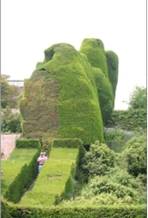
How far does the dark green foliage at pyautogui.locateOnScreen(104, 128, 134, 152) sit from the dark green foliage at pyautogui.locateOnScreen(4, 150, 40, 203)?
6.56 m

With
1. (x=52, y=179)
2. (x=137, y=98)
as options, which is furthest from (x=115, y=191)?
(x=137, y=98)

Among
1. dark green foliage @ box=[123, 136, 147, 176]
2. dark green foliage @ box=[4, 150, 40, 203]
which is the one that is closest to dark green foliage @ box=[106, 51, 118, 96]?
dark green foliage @ box=[4, 150, 40, 203]

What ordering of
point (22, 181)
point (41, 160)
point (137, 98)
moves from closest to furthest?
point (22, 181)
point (41, 160)
point (137, 98)

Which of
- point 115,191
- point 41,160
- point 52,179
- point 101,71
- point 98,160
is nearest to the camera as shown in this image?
point 115,191

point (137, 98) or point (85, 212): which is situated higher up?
point (137, 98)

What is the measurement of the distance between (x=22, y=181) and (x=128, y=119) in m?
20.3

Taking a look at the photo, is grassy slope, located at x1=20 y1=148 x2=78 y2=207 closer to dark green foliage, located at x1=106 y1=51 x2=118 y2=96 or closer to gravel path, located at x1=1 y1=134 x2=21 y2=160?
gravel path, located at x1=1 y1=134 x2=21 y2=160

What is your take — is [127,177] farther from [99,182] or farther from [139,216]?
[139,216]

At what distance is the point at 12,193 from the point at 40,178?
172 cm

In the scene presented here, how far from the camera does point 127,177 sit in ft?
78.3

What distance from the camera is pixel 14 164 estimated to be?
24531 millimetres

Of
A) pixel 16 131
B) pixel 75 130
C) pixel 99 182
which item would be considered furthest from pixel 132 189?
pixel 16 131

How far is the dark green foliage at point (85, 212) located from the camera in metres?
17.5

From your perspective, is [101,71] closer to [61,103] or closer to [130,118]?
[130,118]
